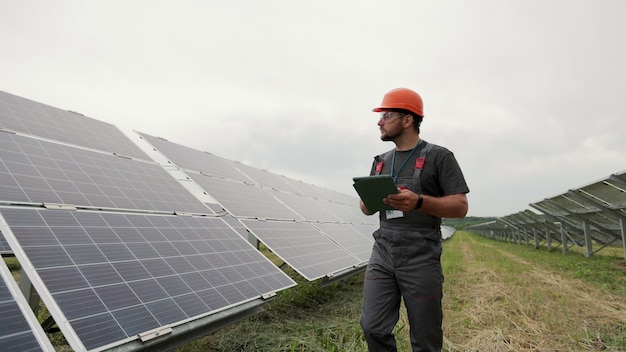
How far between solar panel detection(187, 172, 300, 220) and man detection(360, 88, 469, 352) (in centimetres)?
419

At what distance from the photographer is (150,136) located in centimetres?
901

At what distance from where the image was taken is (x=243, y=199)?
26.7 feet

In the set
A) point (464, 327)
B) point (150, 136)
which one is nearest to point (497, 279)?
point (464, 327)

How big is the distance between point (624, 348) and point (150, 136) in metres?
9.22

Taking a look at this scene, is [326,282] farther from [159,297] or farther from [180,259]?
[159,297]

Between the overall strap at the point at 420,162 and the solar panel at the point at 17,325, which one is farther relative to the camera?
the overall strap at the point at 420,162

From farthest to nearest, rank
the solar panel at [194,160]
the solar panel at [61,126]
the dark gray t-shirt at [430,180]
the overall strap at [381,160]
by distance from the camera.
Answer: the solar panel at [194,160], the solar panel at [61,126], the overall strap at [381,160], the dark gray t-shirt at [430,180]

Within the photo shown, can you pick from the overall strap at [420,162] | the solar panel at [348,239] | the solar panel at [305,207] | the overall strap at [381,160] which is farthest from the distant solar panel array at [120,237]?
the overall strap at [420,162]

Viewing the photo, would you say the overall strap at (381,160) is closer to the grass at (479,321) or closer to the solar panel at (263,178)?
the grass at (479,321)

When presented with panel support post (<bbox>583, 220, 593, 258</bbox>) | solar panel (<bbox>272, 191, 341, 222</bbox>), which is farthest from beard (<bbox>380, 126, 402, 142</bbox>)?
panel support post (<bbox>583, 220, 593, 258</bbox>)

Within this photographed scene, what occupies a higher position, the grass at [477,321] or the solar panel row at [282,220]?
the solar panel row at [282,220]

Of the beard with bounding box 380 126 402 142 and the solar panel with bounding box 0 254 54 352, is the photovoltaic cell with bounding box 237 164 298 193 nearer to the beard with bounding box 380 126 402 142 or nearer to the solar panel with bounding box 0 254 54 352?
the beard with bounding box 380 126 402 142

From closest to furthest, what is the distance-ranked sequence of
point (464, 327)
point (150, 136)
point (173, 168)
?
point (464, 327)
point (173, 168)
point (150, 136)

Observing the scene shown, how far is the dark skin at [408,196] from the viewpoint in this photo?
8.73 feet
